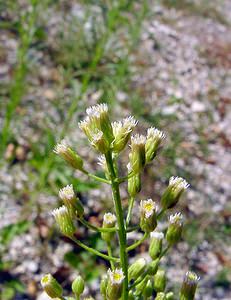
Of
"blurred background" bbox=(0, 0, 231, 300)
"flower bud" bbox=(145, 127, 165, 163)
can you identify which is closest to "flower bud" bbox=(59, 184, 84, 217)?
"flower bud" bbox=(145, 127, 165, 163)

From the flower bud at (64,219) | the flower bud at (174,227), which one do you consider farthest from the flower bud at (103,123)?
the flower bud at (174,227)

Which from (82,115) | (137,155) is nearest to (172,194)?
(137,155)

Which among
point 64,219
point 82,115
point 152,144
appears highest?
point 82,115

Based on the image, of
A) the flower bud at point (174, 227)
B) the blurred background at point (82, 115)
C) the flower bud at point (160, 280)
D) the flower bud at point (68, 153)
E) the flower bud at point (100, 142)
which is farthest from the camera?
the blurred background at point (82, 115)

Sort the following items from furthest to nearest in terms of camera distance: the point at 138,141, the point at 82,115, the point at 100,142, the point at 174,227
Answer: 1. the point at 82,115
2. the point at 174,227
3. the point at 138,141
4. the point at 100,142

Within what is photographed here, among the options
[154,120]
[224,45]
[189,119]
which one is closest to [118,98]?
[154,120]

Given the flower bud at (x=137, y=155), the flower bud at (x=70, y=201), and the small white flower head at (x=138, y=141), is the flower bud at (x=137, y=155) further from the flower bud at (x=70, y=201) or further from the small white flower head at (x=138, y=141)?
the flower bud at (x=70, y=201)

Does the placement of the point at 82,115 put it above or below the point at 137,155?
above

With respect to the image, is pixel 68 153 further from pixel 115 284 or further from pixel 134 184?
pixel 115 284
